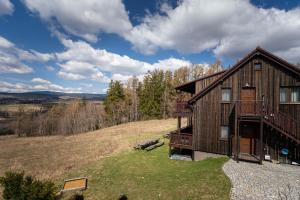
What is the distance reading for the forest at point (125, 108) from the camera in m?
57.6

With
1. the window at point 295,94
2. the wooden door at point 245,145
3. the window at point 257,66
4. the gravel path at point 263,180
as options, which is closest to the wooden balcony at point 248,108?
the window at point 295,94

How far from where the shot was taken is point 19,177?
9734 millimetres

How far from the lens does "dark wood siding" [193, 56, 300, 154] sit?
52.7ft

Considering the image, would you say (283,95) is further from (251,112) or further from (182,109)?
(182,109)

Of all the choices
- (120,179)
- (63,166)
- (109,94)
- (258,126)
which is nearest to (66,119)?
(109,94)

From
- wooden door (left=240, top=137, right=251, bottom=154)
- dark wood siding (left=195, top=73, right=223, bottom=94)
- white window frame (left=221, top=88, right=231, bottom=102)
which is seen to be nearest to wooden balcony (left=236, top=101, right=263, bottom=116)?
white window frame (left=221, top=88, right=231, bottom=102)

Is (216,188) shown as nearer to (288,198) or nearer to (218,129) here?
(288,198)

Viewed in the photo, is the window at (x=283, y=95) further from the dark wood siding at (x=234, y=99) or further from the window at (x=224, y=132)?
the window at (x=224, y=132)

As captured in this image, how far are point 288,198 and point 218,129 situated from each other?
8188 mm

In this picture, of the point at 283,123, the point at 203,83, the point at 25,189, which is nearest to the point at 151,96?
the point at 203,83

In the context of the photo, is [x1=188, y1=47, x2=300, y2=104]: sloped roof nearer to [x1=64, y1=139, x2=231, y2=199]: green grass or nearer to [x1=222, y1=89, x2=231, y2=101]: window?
[x1=222, y1=89, x2=231, y2=101]: window

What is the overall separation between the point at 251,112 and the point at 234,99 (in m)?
1.74

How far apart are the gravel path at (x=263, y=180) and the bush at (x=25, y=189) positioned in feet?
30.5

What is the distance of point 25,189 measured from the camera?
8.91m
